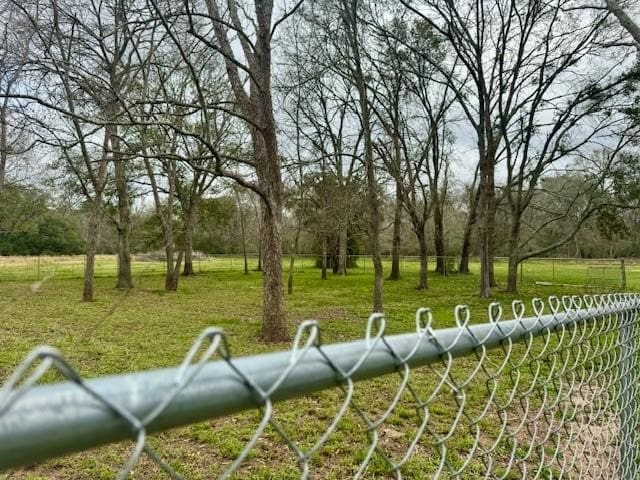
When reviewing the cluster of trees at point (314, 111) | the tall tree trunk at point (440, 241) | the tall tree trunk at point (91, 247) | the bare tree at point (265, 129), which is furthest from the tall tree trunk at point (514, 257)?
the tall tree trunk at point (91, 247)

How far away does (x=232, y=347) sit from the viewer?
5.93 metres

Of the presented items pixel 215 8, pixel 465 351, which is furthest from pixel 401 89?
pixel 465 351

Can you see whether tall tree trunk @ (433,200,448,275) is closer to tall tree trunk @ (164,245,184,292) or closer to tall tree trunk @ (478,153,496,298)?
tall tree trunk @ (478,153,496,298)

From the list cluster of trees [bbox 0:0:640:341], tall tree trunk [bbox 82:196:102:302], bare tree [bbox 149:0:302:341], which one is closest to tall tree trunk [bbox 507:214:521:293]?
cluster of trees [bbox 0:0:640:341]

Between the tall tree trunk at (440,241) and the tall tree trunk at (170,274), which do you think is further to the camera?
the tall tree trunk at (440,241)

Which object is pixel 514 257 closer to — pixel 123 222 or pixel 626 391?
pixel 123 222

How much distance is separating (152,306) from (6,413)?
34.2 ft

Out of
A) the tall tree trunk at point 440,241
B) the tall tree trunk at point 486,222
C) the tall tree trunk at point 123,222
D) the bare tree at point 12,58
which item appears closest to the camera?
the bare tree at point 12,58

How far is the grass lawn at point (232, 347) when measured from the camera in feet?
8.84

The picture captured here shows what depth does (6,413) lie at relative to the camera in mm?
386

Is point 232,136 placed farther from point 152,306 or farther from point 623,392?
point 623,392

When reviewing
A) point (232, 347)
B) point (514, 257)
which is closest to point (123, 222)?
point (232, 347)

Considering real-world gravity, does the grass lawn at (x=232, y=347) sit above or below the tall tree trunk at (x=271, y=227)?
below

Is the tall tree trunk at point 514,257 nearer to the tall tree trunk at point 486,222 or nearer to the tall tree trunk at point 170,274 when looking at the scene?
the tall tree trunk at point 486,222
